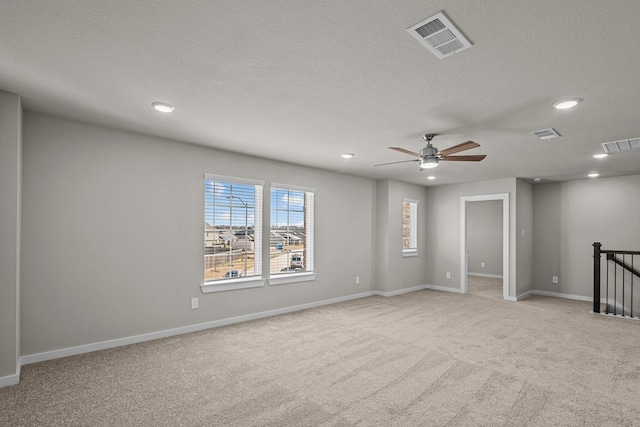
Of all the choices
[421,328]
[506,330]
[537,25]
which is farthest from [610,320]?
[537,25]

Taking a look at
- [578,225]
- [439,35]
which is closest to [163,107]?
[439,35]

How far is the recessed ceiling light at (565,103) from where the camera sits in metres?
2.81

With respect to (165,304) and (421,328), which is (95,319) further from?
(421,328)

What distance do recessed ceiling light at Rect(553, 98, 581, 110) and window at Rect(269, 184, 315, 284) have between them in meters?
3.69

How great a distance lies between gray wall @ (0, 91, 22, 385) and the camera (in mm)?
2830

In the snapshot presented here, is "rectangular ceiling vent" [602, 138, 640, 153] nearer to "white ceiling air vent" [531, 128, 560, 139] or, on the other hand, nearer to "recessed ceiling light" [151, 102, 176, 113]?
"white ceiling air vent" [531, 128, 560, 139]

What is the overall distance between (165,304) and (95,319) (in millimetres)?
729

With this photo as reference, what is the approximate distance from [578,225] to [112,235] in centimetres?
825

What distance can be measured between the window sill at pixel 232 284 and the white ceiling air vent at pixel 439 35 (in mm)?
3804

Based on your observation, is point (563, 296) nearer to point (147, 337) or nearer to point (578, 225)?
point (578, 225)

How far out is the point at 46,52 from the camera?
219cm

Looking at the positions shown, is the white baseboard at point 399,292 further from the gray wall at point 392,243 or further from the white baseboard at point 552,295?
Result: the white baseboard at point 552,295

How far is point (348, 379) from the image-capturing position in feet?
9.93

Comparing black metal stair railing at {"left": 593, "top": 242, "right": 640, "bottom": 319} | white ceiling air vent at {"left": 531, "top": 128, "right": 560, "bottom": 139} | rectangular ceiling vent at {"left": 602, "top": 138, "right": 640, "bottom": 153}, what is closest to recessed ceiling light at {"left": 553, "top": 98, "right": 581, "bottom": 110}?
white ceiling air vent at {"left": 531, "top": 128, "right": 560, "bottom": 139}
